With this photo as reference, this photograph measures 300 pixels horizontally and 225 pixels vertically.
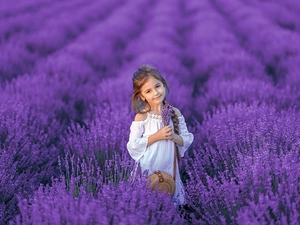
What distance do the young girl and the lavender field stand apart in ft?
0.41

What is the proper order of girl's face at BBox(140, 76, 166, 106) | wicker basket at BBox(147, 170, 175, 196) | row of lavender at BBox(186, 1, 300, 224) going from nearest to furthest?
row of lavender at BBox(186, 1, 300, 224) < wicker basket at BBox(147, 170, 175, 196) < girl's face at BBox(140, 76, 166, 106)

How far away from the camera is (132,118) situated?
9.75ft

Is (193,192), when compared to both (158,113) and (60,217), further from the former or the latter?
(60,217)

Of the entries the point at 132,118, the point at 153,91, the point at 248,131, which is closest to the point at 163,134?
the point at 153,91

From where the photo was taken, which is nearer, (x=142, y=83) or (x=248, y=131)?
(x=142, y=83)

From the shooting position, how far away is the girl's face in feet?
6.66

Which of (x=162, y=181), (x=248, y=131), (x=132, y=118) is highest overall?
(x=132, y=118)

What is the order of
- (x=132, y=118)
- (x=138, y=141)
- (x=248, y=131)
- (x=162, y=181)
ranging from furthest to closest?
(x=132, y=118) < (x=248, y=131) < (x=138, y=141) < (x=162, y=181)

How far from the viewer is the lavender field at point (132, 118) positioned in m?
1.60

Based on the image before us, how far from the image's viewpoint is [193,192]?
6.37 feet

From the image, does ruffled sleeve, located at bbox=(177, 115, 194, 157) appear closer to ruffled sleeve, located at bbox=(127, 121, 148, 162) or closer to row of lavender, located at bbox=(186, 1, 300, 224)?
row of lavender, located at bbox=(186, 1, 300, 224)

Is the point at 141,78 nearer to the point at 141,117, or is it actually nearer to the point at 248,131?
the point at 141,117

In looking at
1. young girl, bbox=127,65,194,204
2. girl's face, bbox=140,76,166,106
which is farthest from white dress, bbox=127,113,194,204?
girl's face, bbox=140,76,166,106

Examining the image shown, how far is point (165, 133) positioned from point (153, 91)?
233 millimetres
